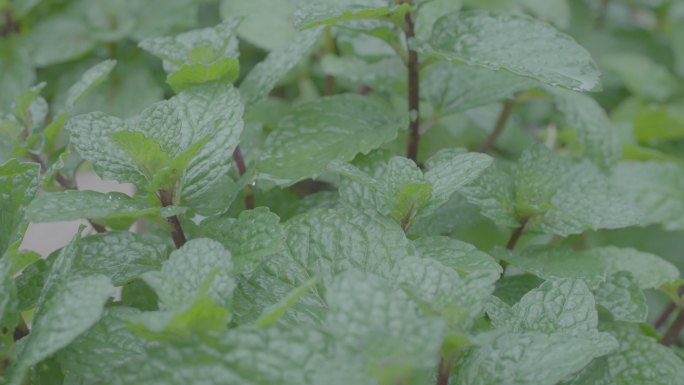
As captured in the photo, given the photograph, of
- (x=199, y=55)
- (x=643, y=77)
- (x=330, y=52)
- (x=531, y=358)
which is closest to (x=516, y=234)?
(x=531, y=358)

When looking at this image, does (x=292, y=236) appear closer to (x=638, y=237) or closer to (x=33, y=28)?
(x=638, y=237)

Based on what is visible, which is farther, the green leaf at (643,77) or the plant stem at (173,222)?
the green leaf at (643,77)

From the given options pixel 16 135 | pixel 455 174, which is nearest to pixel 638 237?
pixel 455 174

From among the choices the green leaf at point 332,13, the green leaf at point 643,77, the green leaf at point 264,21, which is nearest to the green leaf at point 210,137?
the green leaf at point 332,13

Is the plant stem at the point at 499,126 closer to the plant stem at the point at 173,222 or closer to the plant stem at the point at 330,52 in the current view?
the plant stem at the point at 330,52

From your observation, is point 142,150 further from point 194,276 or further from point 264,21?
point 264,21
